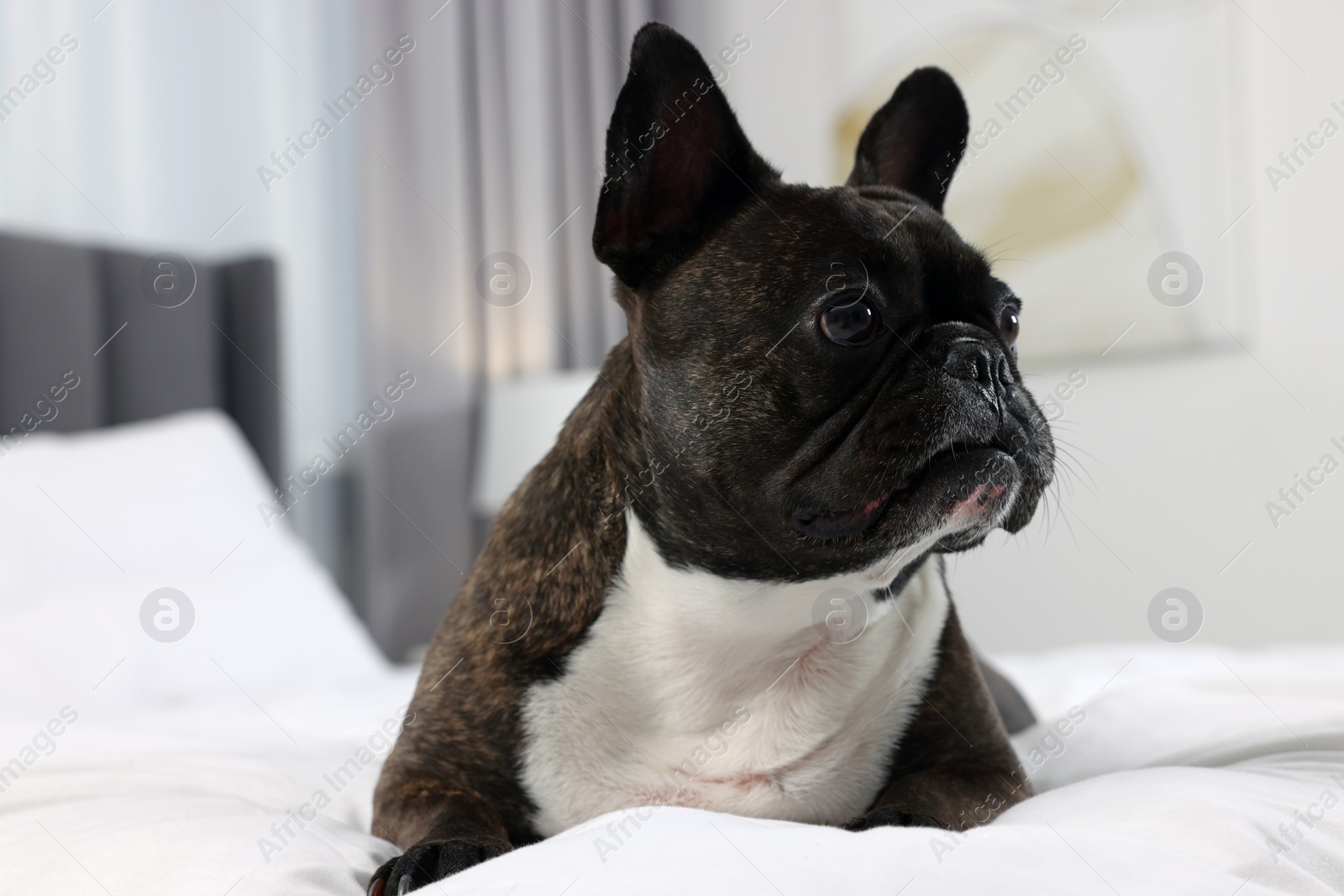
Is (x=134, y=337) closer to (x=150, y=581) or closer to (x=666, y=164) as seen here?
(x=150, y=581)

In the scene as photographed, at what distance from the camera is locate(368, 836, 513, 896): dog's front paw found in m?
0.96

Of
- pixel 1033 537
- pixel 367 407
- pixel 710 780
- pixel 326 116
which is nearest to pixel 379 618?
pixel 367 407

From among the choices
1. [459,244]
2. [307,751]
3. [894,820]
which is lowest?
[307,751]

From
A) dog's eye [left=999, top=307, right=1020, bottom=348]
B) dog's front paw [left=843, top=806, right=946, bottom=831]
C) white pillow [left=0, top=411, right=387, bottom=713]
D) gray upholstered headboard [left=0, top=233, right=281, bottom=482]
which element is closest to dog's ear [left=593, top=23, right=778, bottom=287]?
dog's eye [left=999, top=307, right=1020, bottom=348]

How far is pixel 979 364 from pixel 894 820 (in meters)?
0.47

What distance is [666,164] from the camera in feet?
4.20

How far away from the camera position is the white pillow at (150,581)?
2234mm

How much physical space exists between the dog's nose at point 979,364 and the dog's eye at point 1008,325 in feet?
0.50

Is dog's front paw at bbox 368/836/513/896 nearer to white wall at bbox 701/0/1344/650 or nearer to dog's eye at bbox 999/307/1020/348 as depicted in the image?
dog's eye at bbox 999/307/1020/348

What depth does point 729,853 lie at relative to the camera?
2.49ft

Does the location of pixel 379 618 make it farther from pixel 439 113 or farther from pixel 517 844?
pixel 517 844

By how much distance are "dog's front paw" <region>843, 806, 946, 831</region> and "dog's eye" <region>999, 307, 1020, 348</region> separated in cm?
56

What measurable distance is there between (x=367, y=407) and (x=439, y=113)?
110 centimetres

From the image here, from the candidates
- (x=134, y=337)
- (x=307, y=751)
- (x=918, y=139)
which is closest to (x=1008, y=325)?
(x=918, y=139)
